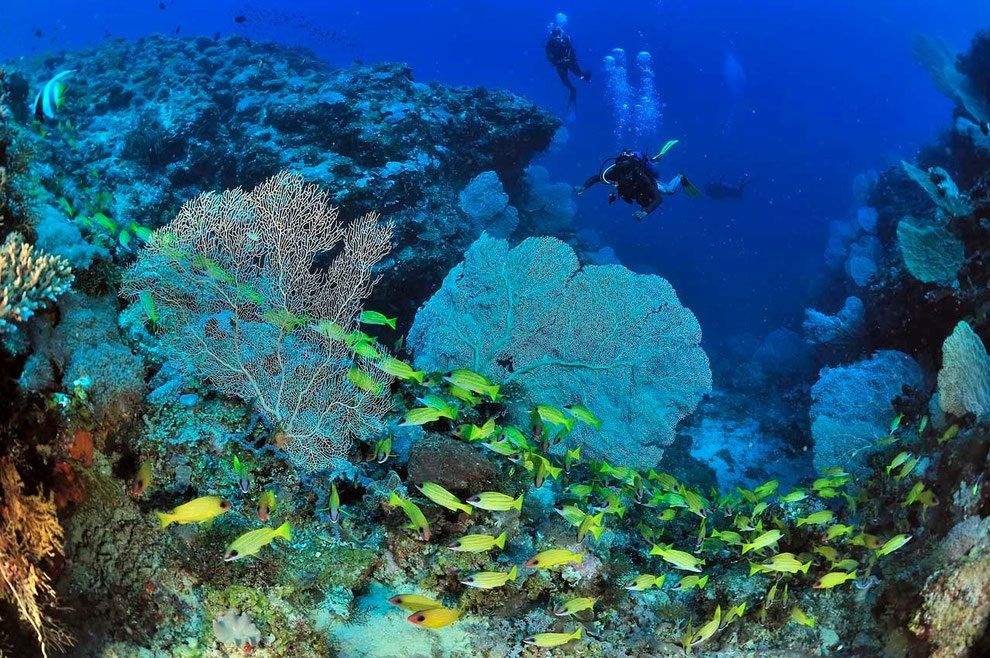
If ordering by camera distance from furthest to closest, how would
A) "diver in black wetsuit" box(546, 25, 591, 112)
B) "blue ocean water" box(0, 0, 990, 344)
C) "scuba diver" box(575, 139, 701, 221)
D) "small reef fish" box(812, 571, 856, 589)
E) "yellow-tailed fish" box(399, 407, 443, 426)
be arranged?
"blue ocean water" box(0, 0, 990, 344) → "diver in black wetsuit" box(546, 25, 591, 112) → "scuba diver" box(575, 139, 701, 221) → "small reef fish" box(812, 571, 856, 589) → "yellow-tailed fish" box(399, 407, 443, 426)

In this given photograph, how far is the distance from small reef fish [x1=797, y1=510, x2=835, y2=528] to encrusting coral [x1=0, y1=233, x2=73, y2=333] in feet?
16.7

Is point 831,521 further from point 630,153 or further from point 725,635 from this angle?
point 630,153

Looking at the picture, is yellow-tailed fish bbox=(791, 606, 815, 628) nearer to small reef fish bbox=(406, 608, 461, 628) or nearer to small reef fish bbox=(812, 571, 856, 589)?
small reef fish bbox=(812, 571, 856, 589)

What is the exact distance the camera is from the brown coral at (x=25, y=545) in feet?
7.68

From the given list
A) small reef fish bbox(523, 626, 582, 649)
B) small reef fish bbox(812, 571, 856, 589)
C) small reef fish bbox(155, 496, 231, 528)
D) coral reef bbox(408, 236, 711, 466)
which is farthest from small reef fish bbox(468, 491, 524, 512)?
small reef fish bbox(812, 571, 856, 589)

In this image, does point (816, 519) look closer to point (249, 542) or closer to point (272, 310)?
point (249, 542)

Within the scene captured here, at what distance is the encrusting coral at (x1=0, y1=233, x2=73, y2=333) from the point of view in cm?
241

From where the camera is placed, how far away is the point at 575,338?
544 cm

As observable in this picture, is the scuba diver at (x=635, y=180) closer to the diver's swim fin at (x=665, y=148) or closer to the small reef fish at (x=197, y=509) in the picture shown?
the diver's swim fin at (x=665, y=148)

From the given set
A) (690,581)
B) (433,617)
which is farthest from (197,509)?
(690,581)

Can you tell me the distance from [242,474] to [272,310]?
1102 mm

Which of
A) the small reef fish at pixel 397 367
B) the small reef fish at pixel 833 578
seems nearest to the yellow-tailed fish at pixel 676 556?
the small reef fish at pixel 833 578

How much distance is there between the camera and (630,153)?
20.9 feet

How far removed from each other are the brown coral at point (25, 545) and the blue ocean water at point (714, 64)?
151ft
